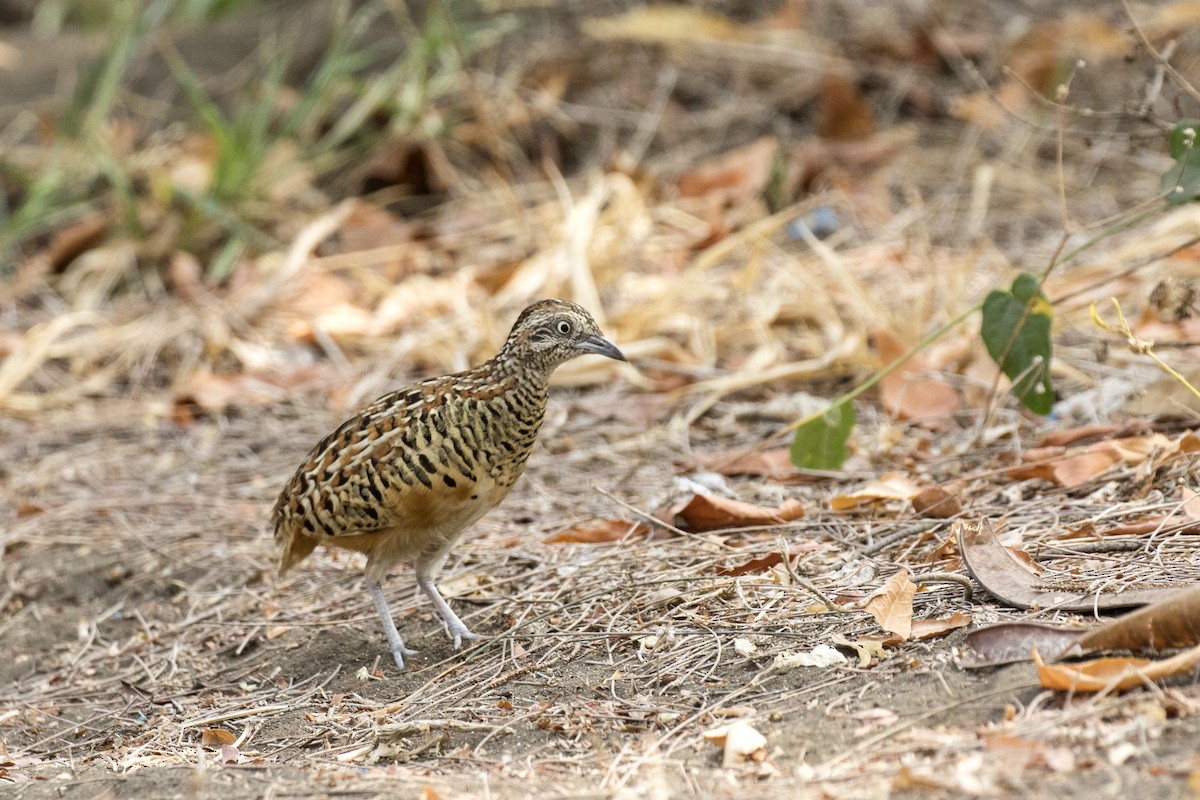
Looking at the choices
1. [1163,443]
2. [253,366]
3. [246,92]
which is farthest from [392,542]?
[246,92]

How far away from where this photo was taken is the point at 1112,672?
2977 millimetres

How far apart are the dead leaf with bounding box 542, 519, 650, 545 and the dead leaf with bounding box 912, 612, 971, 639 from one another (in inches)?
56.9

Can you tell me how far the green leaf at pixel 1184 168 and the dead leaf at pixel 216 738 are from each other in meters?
3.30

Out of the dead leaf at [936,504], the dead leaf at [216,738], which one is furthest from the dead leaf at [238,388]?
the dead leaf at [936,504]

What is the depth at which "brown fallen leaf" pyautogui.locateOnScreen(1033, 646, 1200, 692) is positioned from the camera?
2.90 metres

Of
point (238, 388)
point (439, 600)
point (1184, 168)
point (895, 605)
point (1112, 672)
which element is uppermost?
point (1184, 168)

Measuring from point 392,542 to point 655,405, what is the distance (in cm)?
208

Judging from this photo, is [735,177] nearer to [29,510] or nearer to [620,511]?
[620,511]

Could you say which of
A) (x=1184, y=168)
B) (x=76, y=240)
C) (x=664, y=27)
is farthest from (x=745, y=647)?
(x=664, y=27)

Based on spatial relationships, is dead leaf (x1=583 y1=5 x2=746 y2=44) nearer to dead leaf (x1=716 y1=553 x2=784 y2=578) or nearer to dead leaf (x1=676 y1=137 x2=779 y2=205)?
dead leaf (x1=676 y1=137 x2=779 y2=205)

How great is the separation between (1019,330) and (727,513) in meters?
1.16

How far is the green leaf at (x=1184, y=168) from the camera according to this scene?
14.3 feet

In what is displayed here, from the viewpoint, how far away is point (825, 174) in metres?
8.48

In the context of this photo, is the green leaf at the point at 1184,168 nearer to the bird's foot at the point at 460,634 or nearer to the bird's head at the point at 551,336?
the bird's head at the point at 551,336
